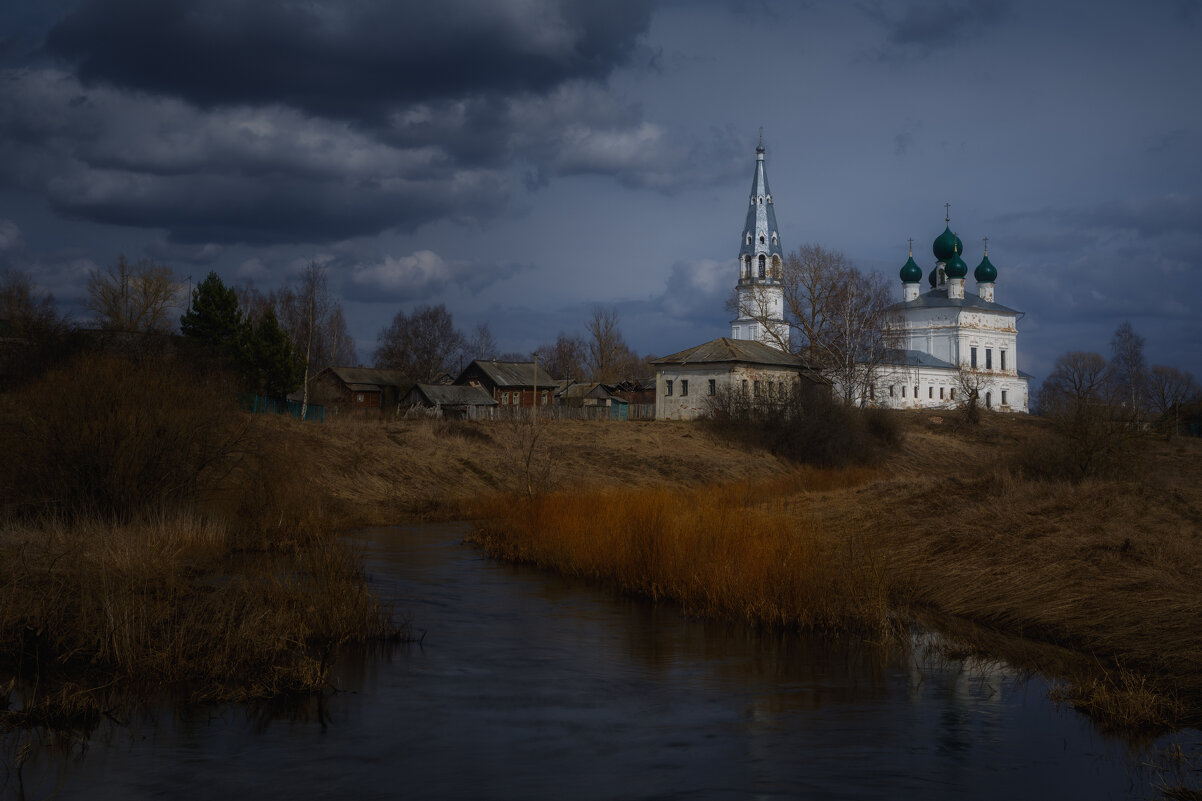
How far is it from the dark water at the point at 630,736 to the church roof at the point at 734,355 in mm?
46296

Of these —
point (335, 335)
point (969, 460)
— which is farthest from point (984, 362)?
point (335, 335)

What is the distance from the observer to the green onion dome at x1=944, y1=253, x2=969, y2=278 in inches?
3553

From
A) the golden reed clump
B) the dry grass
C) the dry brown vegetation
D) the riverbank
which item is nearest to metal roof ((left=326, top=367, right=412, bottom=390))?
the riverbank

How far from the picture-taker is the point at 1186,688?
10.2 m

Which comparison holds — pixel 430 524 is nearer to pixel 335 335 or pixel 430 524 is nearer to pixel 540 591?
pixel 540 591

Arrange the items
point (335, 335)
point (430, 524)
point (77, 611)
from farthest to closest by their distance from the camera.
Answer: point (335, 335) → point (430, 524) → point (77, 611)

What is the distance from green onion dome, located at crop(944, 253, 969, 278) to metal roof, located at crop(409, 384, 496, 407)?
43962mm

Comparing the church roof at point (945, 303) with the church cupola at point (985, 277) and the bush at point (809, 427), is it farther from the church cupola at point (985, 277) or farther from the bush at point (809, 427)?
the bush at point (809, 427)

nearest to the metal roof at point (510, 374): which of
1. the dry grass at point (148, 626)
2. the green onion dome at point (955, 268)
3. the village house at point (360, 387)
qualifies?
the village house at point (360, 387)

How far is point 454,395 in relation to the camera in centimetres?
7156

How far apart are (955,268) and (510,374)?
41.7 metres

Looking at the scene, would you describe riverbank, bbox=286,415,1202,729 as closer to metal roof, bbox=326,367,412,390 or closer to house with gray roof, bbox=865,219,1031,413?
metal roof, bbox=326,367,412,390

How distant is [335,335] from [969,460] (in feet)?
178

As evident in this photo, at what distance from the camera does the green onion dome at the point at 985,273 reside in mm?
93125
